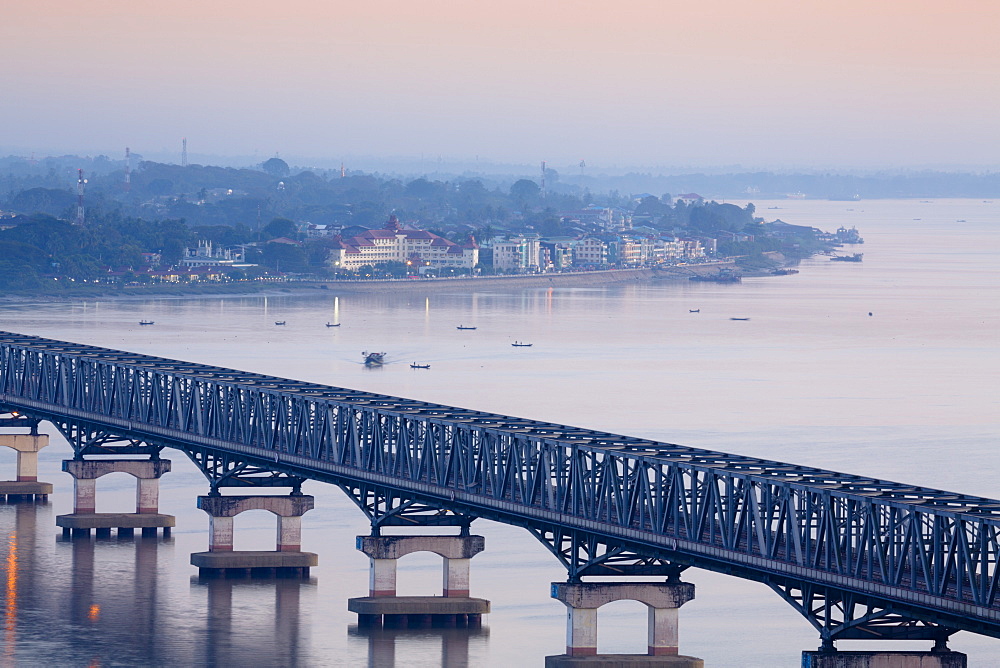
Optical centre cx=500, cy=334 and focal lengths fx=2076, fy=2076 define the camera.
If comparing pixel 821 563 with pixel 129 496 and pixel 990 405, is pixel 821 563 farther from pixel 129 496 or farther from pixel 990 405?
pixel 990 405

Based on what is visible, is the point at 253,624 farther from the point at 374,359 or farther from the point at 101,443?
the point at 374,359

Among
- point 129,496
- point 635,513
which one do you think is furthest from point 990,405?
point 635,513

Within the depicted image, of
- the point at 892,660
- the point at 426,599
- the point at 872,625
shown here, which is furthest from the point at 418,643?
the point at 892,660

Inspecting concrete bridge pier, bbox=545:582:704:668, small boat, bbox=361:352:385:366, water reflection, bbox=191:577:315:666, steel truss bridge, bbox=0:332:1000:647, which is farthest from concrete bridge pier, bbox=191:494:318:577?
small boat, bbox=361:352:385:366

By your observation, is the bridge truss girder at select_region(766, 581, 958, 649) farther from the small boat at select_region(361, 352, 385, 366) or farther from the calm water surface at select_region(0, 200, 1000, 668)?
the small boat at select_region(361, 352, 385, 366)

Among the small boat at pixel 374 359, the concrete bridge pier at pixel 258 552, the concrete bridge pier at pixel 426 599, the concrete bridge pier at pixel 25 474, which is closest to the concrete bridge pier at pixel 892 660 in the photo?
the concrete bridge pier at pixel 426 599

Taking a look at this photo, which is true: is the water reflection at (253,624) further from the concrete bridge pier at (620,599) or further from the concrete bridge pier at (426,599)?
the concrete bridge pier at (620,599)
